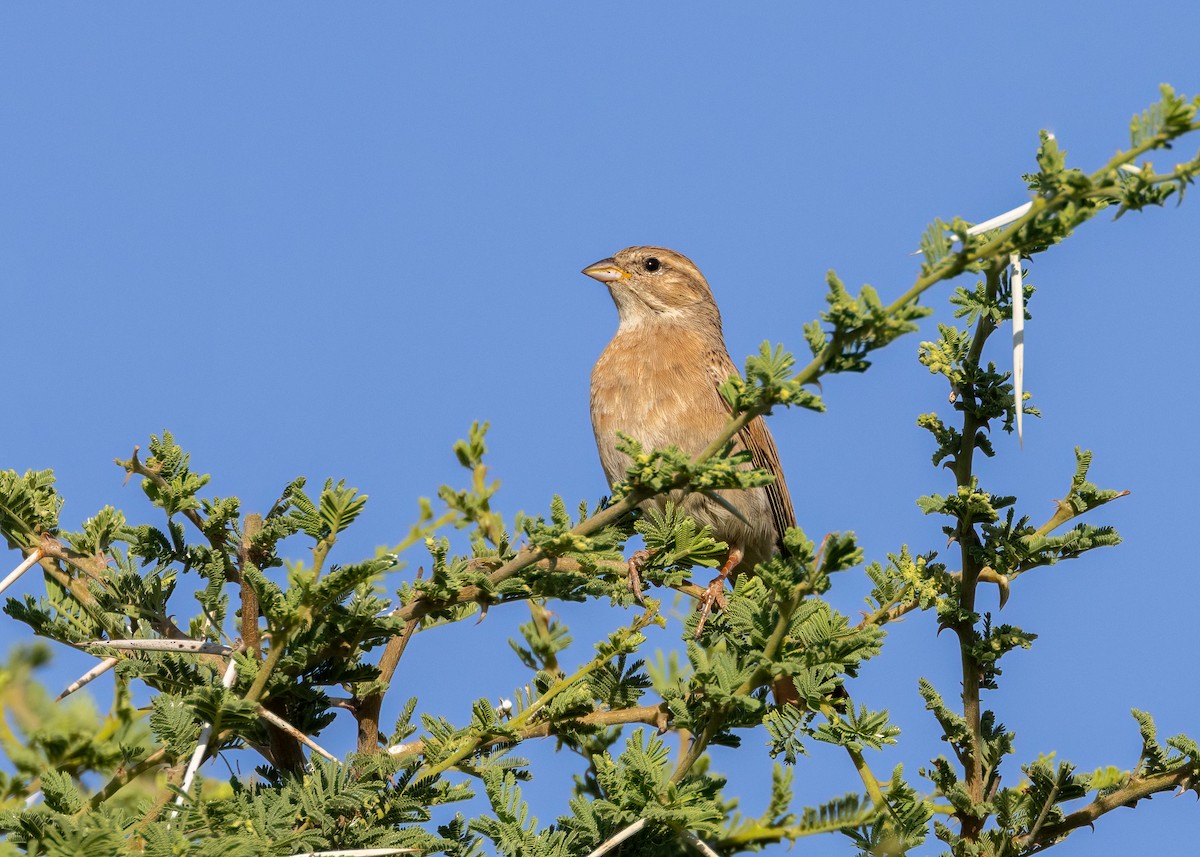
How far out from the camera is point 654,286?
735 centimetres

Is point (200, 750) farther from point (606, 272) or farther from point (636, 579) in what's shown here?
point (606, 272)

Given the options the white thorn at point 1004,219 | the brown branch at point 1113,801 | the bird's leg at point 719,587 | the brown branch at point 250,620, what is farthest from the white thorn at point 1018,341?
the bird's leg at point 719,587

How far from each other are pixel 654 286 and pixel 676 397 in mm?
1180

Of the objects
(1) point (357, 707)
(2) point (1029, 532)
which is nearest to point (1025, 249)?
(2) point (1029, 532)

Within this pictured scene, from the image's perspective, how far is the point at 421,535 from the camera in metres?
2.99

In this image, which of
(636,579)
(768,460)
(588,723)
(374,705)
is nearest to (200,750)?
(374,705)

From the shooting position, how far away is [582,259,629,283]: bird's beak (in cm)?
743

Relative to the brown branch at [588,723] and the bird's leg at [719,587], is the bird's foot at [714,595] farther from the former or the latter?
the brown branch at [588,723]

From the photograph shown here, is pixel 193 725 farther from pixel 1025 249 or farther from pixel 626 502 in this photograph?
pixel 1025 249

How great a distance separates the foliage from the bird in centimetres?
194

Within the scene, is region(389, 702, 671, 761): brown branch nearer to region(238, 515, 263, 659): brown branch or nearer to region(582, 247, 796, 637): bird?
region(238, 515, 263, 659): brown branch

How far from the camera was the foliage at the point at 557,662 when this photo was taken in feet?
8.74

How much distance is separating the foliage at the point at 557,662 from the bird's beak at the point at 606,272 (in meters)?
3.64

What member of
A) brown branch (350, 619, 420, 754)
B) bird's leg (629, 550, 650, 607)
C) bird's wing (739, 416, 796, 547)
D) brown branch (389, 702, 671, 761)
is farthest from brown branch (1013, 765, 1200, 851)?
bird's wing (739, 416, 796, 547)
